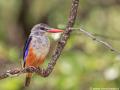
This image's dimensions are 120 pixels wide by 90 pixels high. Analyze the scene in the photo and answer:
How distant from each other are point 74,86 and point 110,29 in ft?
9.14

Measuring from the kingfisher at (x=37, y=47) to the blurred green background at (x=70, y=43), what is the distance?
0.64 meters

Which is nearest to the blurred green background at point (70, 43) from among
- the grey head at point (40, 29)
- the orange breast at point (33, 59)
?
the grey head at point (40, 29)

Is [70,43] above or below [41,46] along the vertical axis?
below

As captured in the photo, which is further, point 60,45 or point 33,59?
point 33,59

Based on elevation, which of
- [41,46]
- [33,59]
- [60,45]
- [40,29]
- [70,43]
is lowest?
[70,43]

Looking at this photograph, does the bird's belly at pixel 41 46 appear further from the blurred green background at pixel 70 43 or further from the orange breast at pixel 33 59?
the blurred green background at pixel 70 43

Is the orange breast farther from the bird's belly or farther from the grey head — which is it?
the grey head

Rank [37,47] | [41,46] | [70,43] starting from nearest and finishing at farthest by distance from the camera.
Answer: [41,46] < [37,47] < [70,43]

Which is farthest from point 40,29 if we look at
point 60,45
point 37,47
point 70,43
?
point 60,45

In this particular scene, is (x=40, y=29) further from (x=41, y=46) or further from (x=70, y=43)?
(x=70, y=43)

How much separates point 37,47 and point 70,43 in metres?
1.18

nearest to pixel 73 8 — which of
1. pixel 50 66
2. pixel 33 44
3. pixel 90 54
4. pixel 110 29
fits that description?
pixel 50 66

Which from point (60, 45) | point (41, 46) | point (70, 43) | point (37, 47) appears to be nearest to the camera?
point (60, 45)

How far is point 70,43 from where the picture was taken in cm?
605
